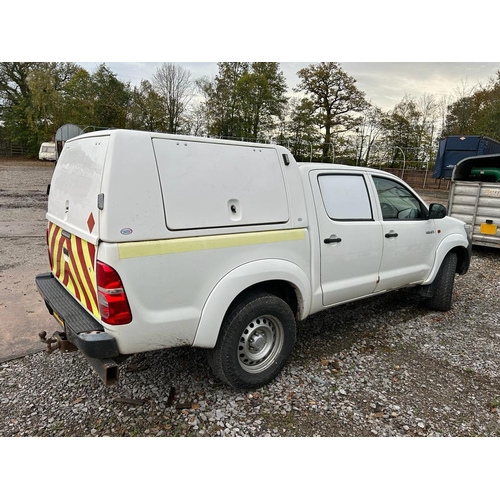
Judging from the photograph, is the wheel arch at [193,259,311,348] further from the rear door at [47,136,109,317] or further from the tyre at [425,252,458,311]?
the tyre at [425,252,458,311]

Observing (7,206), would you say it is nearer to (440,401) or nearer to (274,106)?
(440,401)

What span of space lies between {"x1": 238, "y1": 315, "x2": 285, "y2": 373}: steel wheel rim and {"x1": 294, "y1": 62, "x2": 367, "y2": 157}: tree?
26600 millimetres

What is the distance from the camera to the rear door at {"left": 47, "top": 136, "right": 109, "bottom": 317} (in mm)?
2340

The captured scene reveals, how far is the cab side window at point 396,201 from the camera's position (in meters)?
3.94

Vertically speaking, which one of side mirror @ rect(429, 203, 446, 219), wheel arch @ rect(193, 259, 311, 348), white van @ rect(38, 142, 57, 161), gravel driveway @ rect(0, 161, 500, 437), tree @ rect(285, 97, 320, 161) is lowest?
gravel driveway @ rect(0, 161, 500, 437)

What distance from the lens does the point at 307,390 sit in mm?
3062

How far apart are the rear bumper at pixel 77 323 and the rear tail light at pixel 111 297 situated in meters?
0.14


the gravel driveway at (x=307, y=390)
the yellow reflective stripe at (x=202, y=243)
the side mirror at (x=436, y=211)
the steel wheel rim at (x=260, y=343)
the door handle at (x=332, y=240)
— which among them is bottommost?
the gravel driveway at (x=307, y=390)

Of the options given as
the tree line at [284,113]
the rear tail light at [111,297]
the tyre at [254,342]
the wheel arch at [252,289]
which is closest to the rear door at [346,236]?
the wheel arch at [252,289]

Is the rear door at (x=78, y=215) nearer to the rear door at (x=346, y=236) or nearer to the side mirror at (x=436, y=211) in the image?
the rear door at (x=346, y=236)

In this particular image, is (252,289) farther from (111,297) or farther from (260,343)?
(111,297)

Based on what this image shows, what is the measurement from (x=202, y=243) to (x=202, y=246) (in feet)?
0.07

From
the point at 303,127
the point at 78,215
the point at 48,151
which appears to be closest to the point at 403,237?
the point at 78,215

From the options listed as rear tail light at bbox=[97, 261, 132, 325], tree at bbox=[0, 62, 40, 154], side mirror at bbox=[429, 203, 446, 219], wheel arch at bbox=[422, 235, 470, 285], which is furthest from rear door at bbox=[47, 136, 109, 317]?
tree at bbox=[0, 62, 40, 154]
